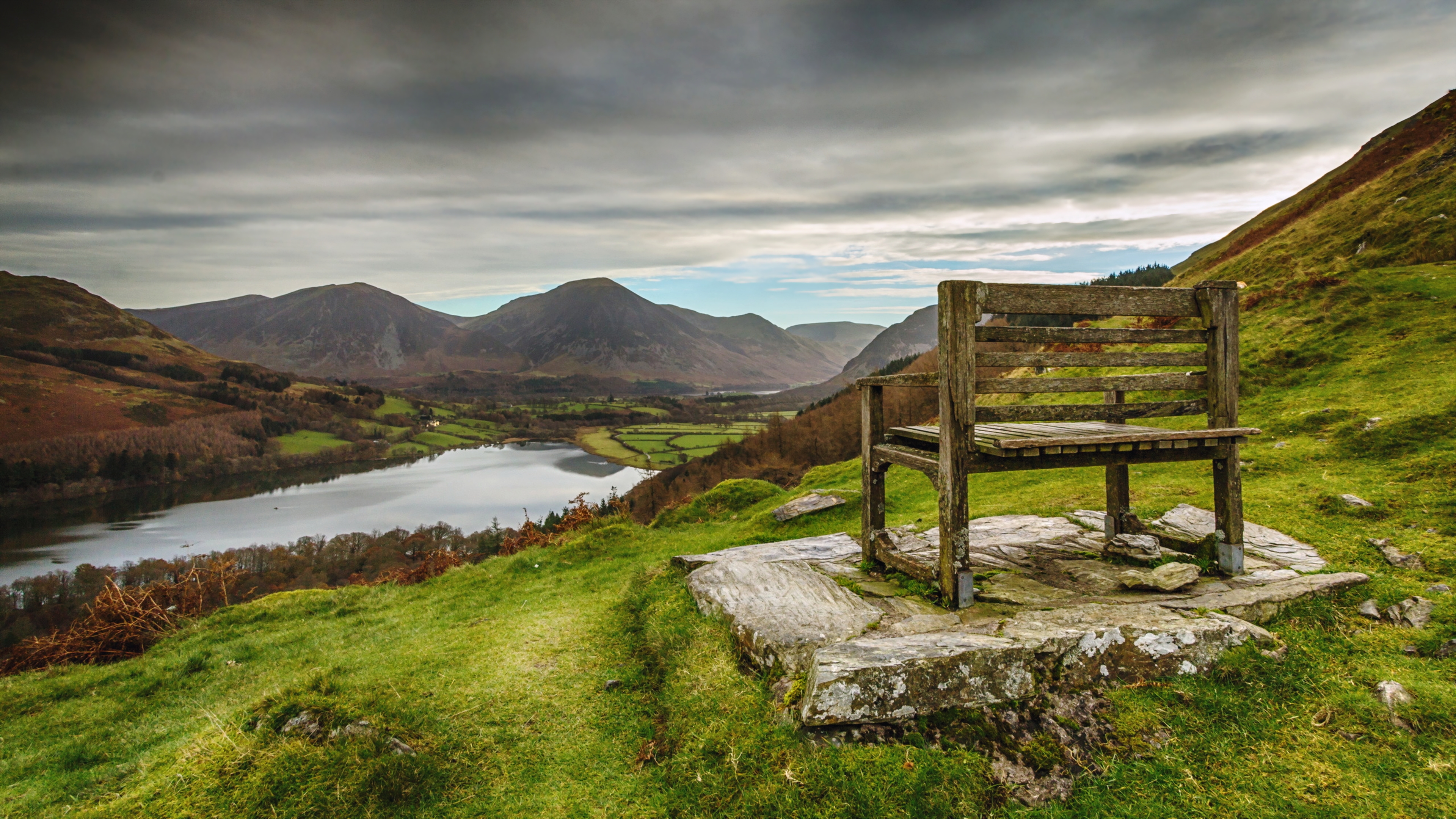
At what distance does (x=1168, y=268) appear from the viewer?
2918 inches

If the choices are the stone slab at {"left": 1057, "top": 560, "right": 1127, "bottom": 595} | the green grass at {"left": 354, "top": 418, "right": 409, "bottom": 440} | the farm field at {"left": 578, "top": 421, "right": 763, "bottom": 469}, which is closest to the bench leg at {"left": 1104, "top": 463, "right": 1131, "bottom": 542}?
the stone slab at {"left": 1057, "top": 560, "right": 1127, "bottom": 595}

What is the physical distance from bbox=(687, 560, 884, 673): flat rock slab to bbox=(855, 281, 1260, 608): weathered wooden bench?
118 cm

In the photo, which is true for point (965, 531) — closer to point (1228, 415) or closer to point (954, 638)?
point (954, 638)

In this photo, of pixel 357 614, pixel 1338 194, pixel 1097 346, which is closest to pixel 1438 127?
pixel 1338 194

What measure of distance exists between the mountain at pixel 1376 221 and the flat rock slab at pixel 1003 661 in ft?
69.3

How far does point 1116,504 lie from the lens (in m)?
8.65

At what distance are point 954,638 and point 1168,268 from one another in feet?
295

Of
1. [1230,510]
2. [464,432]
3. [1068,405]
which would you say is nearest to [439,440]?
[464,432]

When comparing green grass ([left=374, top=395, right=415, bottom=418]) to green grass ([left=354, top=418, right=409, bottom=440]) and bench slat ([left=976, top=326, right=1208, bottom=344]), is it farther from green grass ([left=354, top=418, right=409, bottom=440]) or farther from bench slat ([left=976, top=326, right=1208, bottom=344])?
bench slat ([left=976, top=326, right=1208, bottom=344])

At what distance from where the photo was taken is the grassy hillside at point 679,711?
14.5ft

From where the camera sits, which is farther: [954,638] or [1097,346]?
[1097,346]

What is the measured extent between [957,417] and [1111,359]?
88.9 inches

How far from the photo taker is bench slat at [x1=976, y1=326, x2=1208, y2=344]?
20.6ft

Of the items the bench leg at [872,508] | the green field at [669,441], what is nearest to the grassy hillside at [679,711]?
the bench leg at [872,508]
